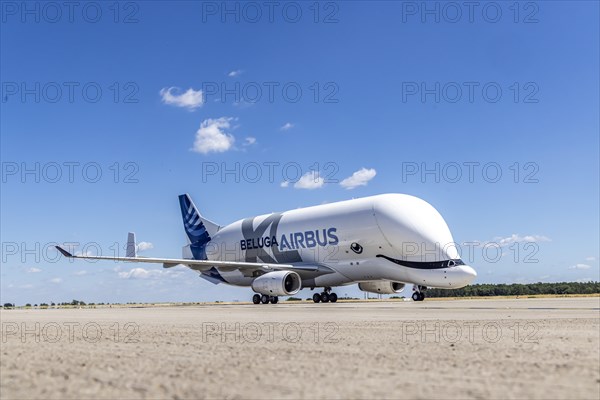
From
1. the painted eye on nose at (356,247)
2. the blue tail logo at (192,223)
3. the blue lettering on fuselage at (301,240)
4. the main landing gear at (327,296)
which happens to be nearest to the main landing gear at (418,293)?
the painted eye on nose at (356,247)

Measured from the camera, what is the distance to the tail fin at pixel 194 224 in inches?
2034

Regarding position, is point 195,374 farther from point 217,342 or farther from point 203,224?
point 203,224

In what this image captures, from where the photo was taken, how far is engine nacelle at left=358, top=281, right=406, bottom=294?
36184 mm

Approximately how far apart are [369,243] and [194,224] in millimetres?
23711

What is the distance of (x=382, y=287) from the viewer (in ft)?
119

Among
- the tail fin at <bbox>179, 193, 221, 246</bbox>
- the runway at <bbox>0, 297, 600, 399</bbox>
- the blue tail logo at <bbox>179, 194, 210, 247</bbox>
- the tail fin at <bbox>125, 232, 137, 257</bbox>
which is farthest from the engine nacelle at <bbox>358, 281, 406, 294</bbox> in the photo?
the runway at <bbox>0, 297, 600, 399</bbox>

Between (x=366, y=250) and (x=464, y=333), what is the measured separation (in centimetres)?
2480

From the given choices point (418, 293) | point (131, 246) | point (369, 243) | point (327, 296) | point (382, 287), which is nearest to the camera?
point (418, 293)

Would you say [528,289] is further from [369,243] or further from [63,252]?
[63,252]

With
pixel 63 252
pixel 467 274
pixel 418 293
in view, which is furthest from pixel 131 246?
pixel 467 274

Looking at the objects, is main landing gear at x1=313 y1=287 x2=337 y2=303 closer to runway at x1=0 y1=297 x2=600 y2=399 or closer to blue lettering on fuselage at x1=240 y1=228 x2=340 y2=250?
blue lettering on fuselage at x1=240 y1=228 x2=340 y2=250

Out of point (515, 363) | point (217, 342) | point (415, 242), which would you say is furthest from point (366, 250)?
point (515, 363)

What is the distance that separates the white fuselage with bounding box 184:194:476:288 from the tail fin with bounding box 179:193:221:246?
1008 cm

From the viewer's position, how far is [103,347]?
28.6 ft
